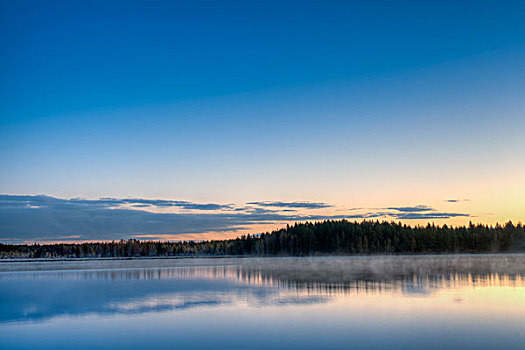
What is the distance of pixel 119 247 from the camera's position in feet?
499

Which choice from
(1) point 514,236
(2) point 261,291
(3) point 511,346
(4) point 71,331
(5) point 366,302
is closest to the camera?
(3) point 511,346

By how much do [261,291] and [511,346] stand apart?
564 inches

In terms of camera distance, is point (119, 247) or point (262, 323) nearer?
point (262, 323)

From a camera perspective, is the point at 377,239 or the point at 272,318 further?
the point at 377,239

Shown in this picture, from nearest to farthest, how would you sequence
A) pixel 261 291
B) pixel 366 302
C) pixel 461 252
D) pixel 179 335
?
pixel 179 335 < pixel 366 302 < pixel 261 291 < pixel 461 252

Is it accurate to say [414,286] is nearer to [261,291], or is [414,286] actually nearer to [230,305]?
[261,291]

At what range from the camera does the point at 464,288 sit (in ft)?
80.1

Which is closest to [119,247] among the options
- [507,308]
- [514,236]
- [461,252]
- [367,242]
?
[367,242]

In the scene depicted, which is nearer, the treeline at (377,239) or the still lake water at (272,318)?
the still lake water at (272,318)

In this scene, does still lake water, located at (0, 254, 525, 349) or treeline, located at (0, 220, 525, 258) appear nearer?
still lake water, located at (0, 254, 525, 349)

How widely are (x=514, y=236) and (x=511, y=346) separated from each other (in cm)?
13113

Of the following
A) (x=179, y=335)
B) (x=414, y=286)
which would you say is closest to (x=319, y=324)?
(x=179, y=335)

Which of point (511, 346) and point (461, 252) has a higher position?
point (511, 346)

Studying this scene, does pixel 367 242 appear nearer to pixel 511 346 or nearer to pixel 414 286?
pixel 414 286
